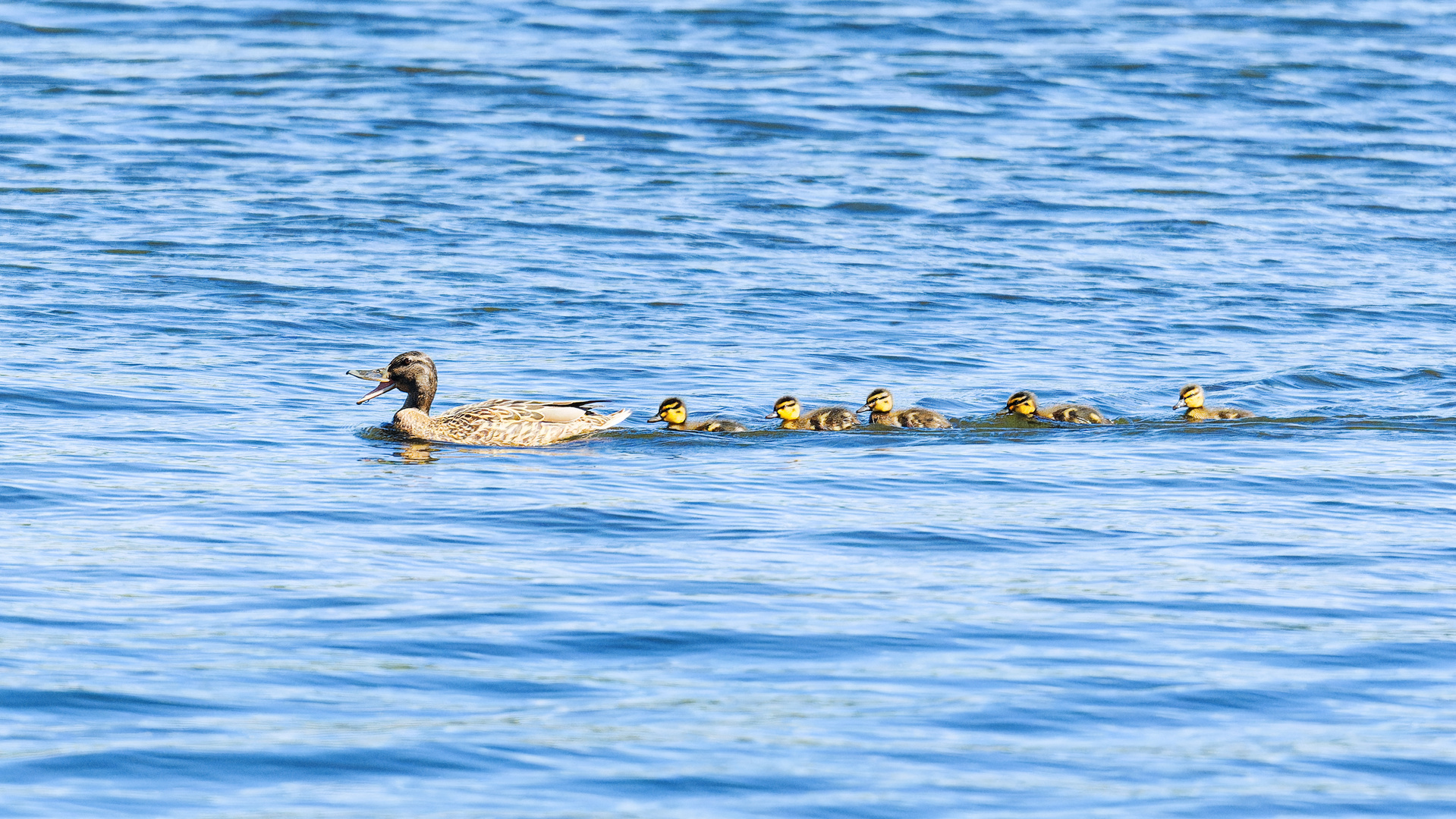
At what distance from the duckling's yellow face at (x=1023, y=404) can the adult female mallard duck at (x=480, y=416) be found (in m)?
2.49

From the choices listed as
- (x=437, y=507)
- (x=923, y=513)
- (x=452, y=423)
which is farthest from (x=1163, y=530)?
(x=452, y=423)

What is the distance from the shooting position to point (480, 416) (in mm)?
13750

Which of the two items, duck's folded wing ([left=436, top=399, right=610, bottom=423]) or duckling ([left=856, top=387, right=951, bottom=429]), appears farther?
duckling ([left=856, top=387, right=951, bottom=429])

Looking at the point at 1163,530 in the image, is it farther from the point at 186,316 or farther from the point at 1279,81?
the point at 1279,81

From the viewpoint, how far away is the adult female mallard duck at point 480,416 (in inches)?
537

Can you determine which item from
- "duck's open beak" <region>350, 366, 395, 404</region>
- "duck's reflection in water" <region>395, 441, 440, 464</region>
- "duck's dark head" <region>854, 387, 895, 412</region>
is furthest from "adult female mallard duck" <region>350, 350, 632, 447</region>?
"duck's dark head" <region>854, 387, 895, 412</region>

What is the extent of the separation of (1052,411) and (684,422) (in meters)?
2.42

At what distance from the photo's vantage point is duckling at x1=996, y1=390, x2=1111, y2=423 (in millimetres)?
13984

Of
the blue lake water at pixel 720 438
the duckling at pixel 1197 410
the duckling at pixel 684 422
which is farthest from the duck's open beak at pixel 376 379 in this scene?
the duckling at pixel 1197 410

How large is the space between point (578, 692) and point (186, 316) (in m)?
9.97

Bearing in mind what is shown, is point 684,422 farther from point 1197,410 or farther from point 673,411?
point 1197,410

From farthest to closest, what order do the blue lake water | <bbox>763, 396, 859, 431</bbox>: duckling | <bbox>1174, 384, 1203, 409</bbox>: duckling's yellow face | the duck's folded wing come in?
<bbox>1174, 384, 1203, 409</bbox>: duckling's yellow face, <bbox>763, 396, 859, 431</bbox>: duckling, the duck's folded wing, the blue lake water

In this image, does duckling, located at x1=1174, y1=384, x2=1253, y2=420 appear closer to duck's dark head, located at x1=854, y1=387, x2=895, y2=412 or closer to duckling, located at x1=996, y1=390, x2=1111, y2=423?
duckling, located at x1=996, y1=390, x2=1111, y2=423

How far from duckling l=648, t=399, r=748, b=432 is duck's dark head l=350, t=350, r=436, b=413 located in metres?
1.67
